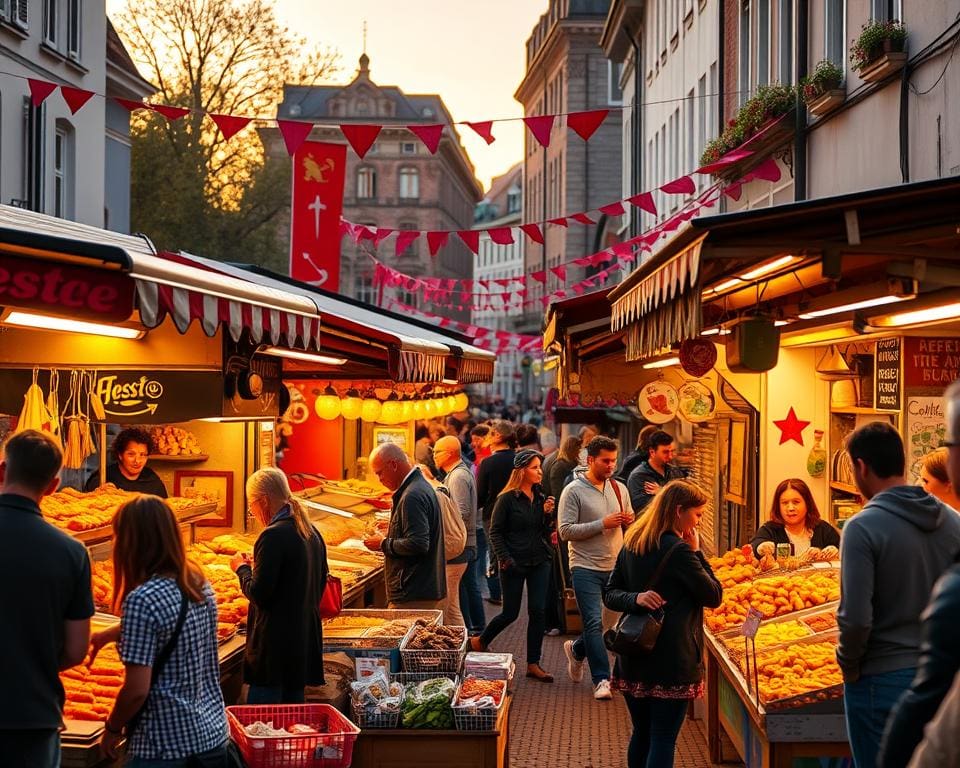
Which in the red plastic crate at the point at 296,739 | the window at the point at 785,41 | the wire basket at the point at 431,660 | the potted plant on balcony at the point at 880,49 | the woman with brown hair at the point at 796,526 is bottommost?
the red plastic crate at the point at 296,739

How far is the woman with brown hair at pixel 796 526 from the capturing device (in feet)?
31.6

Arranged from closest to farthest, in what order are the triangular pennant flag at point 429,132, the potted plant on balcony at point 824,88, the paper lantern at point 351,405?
the triangular pennant flag at point 429,132 → the potted plant on balcony at point 824,88 → the paper lantern at point 351,405

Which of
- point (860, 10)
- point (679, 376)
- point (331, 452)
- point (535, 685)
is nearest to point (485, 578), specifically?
point (331, 452)

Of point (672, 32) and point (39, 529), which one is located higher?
point (672, 32)

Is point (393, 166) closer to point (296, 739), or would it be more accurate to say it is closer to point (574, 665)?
point (574, 665)

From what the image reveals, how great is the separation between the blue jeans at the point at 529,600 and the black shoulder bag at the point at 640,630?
435 centimetres

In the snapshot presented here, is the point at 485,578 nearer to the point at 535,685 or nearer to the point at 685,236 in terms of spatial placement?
the point at 535,685

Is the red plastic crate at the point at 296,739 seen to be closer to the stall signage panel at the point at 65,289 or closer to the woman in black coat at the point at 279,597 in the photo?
the woman in black coat at the point at 279,597

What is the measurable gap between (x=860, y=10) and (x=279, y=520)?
341 inches

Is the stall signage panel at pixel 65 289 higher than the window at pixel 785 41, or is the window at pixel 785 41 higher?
the window at pixel 785 41

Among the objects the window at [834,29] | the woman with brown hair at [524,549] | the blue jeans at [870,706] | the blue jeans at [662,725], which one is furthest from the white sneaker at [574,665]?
the window at [834,29]

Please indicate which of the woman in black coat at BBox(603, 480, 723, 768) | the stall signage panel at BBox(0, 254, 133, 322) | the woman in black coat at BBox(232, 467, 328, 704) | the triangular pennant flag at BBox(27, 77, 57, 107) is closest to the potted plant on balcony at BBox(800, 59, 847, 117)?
the triangular pennant flag at BBox(27, 77, 57, 107)

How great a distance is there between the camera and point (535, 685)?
1099cm

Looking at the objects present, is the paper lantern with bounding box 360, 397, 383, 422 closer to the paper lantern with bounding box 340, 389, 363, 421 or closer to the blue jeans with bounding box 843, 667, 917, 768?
the paper lantern with bounding box 340, 389, 363, 421
